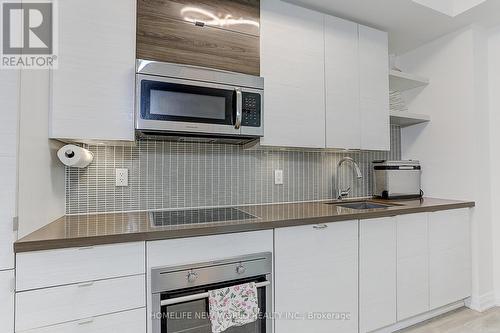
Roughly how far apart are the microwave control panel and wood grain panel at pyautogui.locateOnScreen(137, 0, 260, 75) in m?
0.17

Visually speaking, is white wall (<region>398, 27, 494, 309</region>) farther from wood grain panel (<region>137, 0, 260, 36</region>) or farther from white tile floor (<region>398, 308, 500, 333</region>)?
wood grain panel (<region>137, 0, 260, 36</region>)

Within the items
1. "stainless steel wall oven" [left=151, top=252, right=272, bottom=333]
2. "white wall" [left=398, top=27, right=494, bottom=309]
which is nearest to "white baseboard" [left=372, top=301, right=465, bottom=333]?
"white wall" [left=398, top=27, right=494, bottom=309]

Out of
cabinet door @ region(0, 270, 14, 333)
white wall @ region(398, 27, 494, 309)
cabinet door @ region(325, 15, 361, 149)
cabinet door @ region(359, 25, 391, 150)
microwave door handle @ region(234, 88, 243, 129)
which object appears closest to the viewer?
cabinet door @ region(0, 270, 14, 333)

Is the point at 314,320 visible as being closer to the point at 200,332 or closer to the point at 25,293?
the point at 200,332

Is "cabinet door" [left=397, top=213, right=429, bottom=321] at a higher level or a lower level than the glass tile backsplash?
lower

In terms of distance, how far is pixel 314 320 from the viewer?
1.52 meters

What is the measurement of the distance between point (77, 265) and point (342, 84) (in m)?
1.93

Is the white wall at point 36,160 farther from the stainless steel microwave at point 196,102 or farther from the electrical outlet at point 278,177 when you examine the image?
the electrical outlet at point 278,177

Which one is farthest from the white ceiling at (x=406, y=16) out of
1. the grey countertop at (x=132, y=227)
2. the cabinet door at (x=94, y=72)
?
the grey countertop at (x=132, y=227)

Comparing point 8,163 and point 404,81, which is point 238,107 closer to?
point 8,163

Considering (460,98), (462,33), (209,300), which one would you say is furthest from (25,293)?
(462,33)

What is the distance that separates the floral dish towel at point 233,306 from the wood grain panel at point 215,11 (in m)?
1.46

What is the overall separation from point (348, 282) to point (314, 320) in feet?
0.99

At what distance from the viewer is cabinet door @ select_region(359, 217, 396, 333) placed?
166cm
